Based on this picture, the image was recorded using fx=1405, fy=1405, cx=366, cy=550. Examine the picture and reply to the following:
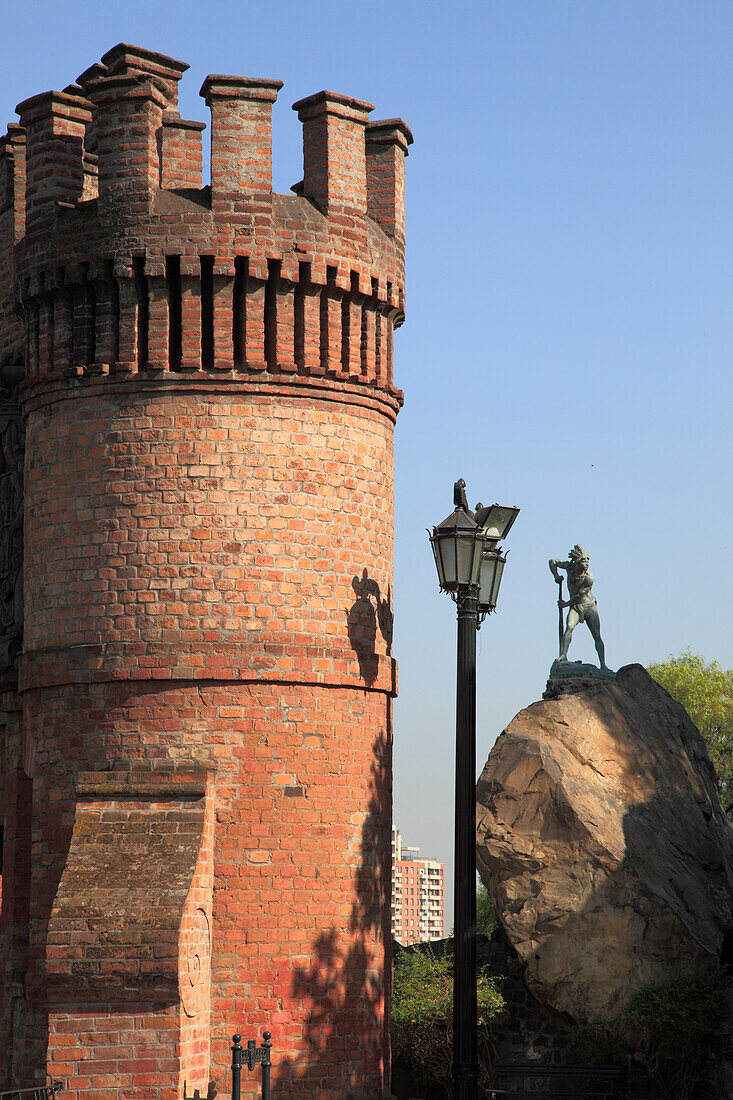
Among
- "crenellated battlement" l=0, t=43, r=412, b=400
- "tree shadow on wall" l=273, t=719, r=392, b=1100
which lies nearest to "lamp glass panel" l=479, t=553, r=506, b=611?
"tree shadow on wall" l=273, t=719, r=392, b=1100

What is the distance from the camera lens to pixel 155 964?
11.9m

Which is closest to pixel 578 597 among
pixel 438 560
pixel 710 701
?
pixel 438 560

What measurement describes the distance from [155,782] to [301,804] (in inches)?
55.8

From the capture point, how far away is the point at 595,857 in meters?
18.1

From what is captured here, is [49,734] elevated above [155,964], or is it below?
above

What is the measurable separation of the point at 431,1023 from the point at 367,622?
7.83 metres

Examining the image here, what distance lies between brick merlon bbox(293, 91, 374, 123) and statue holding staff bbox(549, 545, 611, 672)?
32.6ft

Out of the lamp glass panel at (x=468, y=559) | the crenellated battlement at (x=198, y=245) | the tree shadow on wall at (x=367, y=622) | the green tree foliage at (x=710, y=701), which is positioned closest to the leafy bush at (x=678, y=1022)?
the tree shadow on wall at (x=367, y=622)

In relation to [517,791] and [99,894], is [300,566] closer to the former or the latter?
[99,894]

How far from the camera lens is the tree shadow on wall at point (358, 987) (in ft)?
43.3

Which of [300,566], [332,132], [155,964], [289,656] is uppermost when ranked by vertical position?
[332,132]

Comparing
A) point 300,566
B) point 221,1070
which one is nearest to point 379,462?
point 300,566

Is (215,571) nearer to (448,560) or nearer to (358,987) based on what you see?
(448,560)

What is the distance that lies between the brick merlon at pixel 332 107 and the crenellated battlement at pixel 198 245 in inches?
0.5
